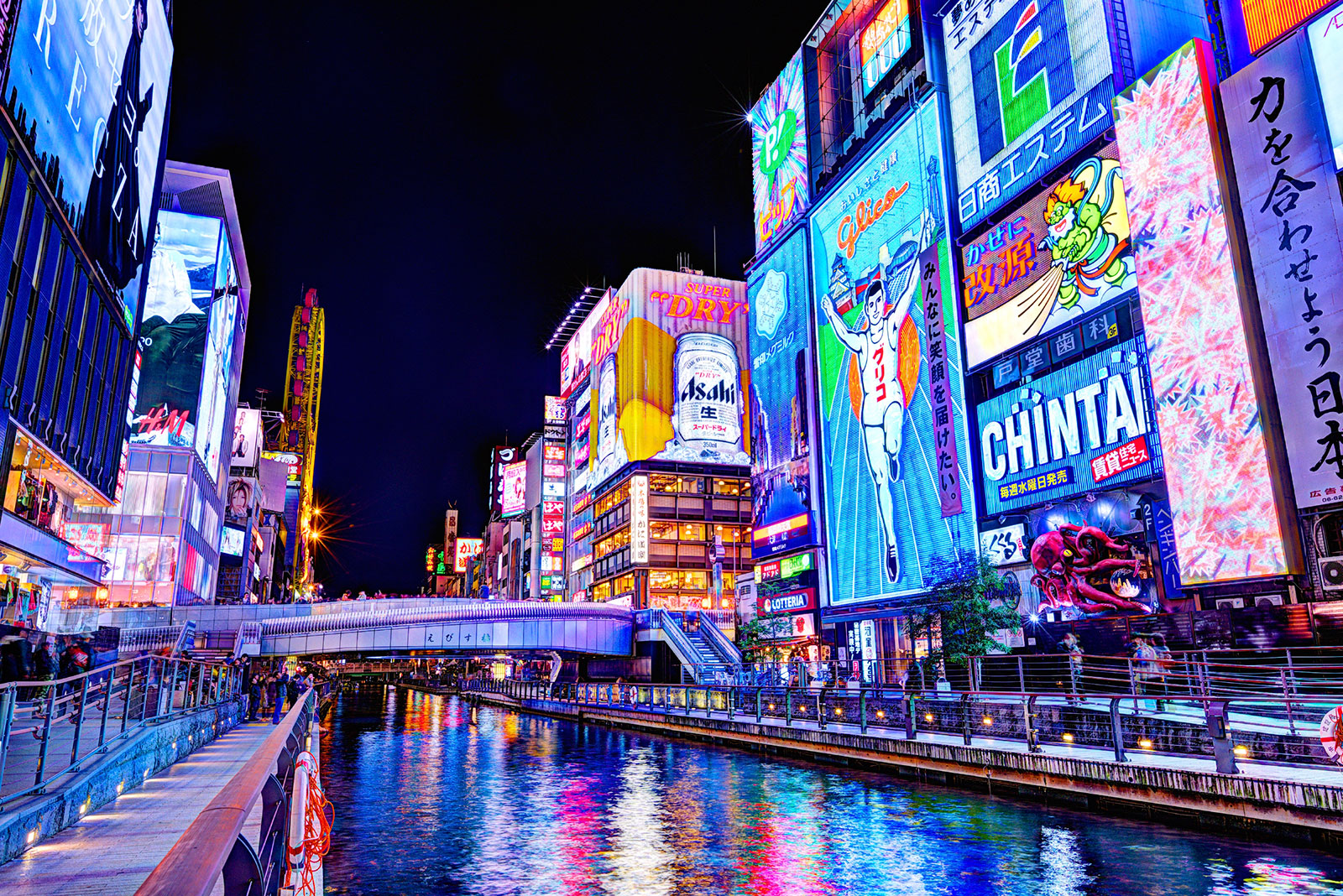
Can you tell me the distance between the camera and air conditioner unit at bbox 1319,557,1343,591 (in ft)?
106

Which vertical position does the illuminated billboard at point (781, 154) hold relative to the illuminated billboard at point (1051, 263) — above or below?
above

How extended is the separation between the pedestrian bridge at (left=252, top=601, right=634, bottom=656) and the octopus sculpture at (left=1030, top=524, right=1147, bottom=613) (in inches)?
1217

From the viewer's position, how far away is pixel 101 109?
3631cm

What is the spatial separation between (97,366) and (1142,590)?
156 ft

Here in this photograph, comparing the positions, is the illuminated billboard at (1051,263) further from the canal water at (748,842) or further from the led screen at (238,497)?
the led screen at (238,497)

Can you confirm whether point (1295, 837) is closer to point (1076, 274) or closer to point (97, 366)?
point (1076, 274)

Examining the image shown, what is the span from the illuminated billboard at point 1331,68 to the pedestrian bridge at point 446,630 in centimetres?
4814

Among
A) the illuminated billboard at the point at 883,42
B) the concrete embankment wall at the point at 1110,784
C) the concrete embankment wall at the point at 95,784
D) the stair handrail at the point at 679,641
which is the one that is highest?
the illuminated billboard at the point at 883,42

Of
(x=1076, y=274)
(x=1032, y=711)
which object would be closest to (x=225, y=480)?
(x=1076, y=274)

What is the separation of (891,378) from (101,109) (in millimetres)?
46094

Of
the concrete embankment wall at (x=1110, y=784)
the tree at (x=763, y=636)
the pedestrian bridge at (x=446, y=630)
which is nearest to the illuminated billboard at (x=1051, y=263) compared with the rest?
the tree at (x=763, y=636)

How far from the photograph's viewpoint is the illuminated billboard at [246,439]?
349 ft

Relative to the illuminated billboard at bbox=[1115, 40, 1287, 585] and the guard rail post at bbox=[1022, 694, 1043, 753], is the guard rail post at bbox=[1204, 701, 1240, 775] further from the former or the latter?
the illuminated billboard at bbox=[1115, 40, 1287, 585]

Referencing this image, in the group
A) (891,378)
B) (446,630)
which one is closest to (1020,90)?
(891,378)
